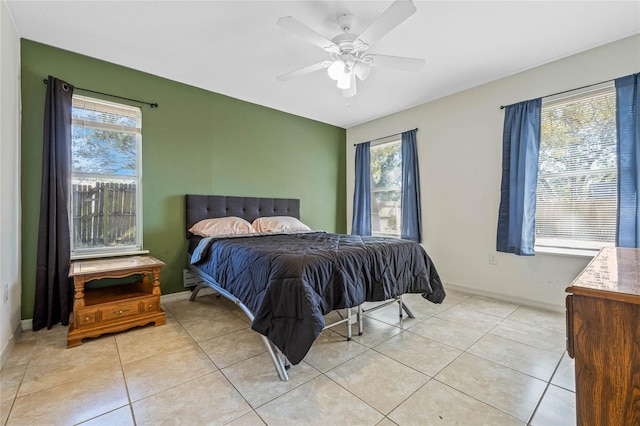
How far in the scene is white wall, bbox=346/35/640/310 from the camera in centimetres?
270

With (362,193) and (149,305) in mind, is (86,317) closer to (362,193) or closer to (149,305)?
(149,305)

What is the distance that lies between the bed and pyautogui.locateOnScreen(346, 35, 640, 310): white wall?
1177 mm

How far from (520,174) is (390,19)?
2.27 m

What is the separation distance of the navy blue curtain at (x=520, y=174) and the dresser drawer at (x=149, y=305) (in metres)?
3.71

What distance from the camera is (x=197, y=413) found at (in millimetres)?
1389

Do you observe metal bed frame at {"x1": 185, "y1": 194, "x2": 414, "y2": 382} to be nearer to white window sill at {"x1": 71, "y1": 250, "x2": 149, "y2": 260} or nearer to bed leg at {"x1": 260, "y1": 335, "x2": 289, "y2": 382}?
white window sill at {"x1": 71, "y1": 250, "x2": 149, "y2": 260}

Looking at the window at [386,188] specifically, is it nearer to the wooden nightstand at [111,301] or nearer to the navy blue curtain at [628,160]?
the navy blue curtain at [628,160]

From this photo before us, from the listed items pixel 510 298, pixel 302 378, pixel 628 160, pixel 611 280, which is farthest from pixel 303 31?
pixel 510 298

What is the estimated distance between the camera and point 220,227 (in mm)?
3201

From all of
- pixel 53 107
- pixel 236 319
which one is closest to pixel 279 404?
pixel 236 319

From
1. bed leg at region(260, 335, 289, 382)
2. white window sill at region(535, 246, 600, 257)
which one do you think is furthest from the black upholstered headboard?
white window sill at region(535, 246, 600, 257)

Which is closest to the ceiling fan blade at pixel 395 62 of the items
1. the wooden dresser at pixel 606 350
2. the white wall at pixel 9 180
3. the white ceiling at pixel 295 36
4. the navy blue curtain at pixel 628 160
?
the white ceiling at pixel 295 36

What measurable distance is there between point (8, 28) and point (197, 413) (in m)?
3.08

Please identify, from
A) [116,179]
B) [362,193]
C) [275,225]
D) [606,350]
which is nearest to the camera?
[606,350]
